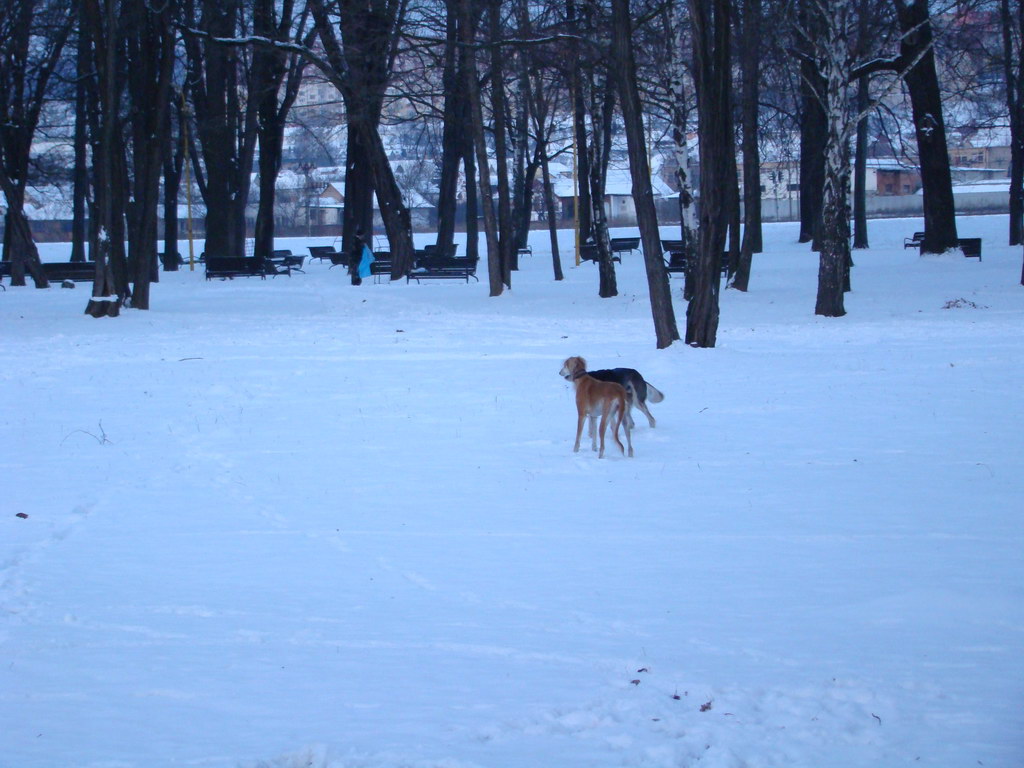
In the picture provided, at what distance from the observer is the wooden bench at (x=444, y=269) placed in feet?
114

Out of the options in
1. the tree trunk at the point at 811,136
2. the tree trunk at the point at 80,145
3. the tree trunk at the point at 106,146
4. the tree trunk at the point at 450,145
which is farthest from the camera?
the tree trunk at the point at 80,145

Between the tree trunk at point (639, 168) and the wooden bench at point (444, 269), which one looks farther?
the wooden bench at point (444, 269)

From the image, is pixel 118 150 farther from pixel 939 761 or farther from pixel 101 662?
pixel 939 761

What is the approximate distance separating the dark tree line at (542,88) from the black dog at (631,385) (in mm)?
6009

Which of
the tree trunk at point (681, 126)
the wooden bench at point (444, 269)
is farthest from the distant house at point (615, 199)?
the tree trunk at point (681, 126)

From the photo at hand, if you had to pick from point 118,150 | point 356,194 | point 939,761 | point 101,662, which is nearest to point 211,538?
point 101,662

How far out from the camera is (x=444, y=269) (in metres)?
34.9

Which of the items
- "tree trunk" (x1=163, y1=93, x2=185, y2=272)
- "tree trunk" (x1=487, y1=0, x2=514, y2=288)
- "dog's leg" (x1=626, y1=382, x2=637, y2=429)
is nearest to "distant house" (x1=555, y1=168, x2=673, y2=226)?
"tree trunk" (x1=163, y1=93, x2=185, y2=272)

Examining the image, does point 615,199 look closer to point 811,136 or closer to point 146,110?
point 811,136

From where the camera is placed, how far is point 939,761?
405 centimetres

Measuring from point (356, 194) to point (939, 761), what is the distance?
39.6m

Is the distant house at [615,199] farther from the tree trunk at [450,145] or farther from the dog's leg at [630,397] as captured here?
the dog's leg at [630,397]

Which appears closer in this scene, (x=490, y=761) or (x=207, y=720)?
(x=490, y=761)

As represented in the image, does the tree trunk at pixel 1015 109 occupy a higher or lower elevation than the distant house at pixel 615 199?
lower
